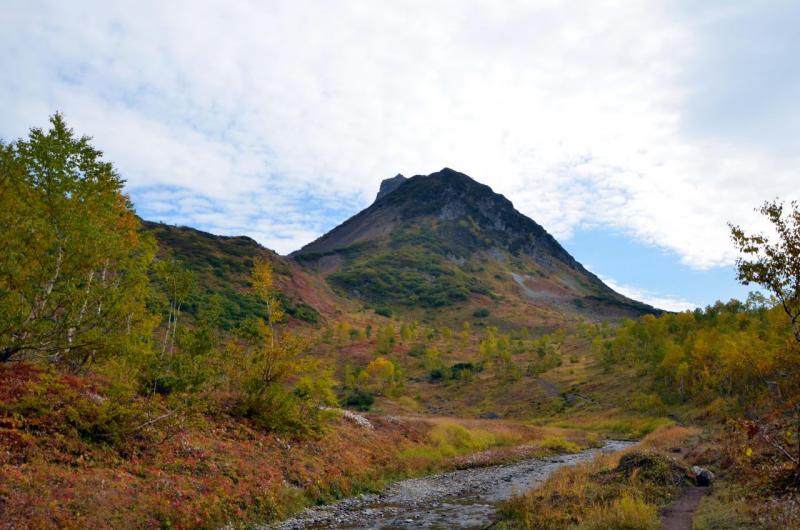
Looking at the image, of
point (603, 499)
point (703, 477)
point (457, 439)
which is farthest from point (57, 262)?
point (457, 439)

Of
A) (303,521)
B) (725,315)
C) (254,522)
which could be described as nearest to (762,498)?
(303,521)

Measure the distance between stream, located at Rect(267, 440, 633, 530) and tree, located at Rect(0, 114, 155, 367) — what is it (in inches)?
430

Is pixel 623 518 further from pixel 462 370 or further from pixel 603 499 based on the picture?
pixel 462 370

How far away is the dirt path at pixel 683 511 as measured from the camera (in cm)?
1675

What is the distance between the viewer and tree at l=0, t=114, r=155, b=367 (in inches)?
669

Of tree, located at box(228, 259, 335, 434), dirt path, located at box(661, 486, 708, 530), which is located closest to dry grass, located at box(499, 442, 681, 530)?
dirt path, located at box(661, 486, 708, 530)

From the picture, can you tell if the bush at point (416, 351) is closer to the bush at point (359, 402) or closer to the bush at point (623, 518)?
the bush at point (359, 402)

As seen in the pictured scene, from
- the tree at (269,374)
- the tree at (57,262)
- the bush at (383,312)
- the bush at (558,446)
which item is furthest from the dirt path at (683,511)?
the bush at (383,312)

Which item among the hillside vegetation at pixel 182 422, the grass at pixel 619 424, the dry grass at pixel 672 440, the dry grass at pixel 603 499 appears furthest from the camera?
the grass at pixel 619 424

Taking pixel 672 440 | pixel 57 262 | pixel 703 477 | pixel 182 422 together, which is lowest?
pixel 672 440

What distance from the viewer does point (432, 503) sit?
2583 cm

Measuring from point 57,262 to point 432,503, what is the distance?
811 inches

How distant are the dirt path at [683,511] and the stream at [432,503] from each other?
6.96 m

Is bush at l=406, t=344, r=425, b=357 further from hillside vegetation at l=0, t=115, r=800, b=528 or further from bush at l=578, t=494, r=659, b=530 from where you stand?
bush at l=578, t=494, r=659, b=530
